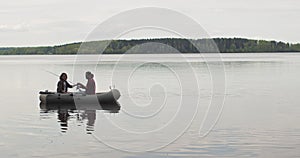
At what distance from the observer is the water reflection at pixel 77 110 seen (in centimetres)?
2358

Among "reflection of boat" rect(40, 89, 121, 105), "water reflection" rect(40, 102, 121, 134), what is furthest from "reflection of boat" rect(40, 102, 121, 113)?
"reflection of boat" rect(40, 89, 121, 105)

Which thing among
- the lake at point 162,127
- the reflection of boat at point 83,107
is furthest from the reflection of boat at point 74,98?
the lake at point 162,127

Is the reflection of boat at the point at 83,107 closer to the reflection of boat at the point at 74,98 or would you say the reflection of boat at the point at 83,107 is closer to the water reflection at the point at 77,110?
the water reflection at the point at 77,110

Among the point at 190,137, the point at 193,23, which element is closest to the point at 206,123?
the point at 190,137

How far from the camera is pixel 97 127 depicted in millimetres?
21125

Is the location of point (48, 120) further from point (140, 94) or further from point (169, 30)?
point (140, 94)

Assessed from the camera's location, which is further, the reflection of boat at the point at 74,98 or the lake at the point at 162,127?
the reflection of boat at the point at 74,98

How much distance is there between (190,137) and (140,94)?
1642 cm

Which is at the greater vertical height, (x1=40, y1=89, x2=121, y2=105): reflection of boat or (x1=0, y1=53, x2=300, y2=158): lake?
(x1=40, y1=89, x2=121, y2=105): reflection of boat

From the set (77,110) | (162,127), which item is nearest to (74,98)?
(77,110)

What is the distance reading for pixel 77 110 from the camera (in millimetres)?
26078

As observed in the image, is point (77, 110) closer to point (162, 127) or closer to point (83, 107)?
point (83, 107)

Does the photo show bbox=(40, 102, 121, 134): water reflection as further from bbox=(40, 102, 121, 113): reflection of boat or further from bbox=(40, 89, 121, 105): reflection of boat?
bbox=(40, 89, 121, 105): reflection of boat

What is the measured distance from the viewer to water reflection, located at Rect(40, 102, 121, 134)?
77.3 ft
